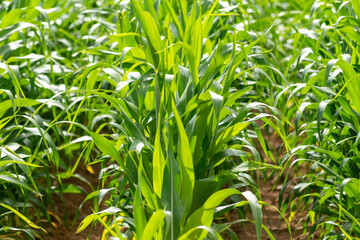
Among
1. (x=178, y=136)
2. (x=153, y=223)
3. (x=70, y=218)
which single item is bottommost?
(x=70, y=218)

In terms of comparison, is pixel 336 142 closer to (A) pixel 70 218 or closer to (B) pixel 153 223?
(B) pixel 153 223

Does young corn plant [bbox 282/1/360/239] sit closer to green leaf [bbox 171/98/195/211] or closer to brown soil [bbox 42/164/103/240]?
green leaf [bbox 171/98/195/211]

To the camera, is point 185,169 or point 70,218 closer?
point 185,169

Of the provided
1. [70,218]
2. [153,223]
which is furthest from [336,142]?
[70,218]

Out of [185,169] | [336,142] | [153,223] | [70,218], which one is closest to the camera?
[153,223]

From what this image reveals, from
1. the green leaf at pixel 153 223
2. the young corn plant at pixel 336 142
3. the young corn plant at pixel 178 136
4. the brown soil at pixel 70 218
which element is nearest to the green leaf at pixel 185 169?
the young corn plant at pixel 178 136

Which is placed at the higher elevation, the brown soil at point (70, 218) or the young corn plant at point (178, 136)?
the young corn plant at point (178, 136)

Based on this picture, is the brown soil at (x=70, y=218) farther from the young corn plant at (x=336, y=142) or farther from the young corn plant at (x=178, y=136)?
the young corn plant at (x=336, y=142)

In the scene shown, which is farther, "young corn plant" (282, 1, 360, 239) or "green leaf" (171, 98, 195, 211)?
"young corn plant" (282, 1, 360, 239)

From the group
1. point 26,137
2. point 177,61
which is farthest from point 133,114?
point 26,137

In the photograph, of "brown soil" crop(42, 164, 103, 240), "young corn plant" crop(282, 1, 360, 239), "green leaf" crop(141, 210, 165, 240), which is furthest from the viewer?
"brown soil" crop(42, 164, 103, 240)

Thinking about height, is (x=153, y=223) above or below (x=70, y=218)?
above

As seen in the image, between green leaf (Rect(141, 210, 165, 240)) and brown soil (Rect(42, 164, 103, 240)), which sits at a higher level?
green leaf (Rect(141, 210, 165, 240))

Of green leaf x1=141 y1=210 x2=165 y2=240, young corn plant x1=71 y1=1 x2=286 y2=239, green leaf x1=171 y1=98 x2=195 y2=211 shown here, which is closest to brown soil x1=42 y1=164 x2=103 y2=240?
young corn plant x1=71 y1=1 x2=286 y2=239
